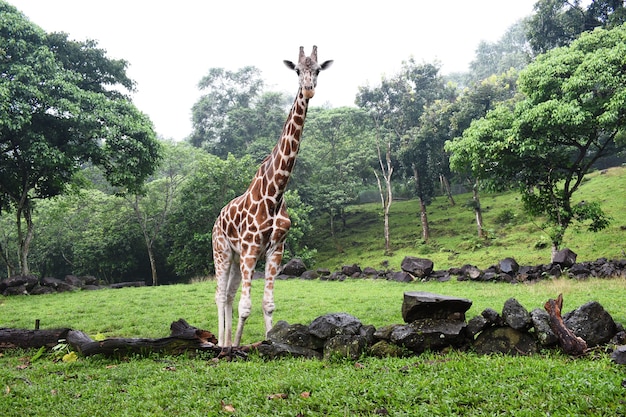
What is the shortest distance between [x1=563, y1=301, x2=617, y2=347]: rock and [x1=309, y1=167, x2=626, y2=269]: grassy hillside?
13.8 metres

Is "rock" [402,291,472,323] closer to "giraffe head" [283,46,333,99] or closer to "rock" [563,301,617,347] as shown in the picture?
"rock" [563,301,617,347]

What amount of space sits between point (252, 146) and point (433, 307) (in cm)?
3032

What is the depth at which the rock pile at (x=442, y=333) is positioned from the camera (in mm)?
6270

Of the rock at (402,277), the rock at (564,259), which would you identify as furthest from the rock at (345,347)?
the rock at (564,259)

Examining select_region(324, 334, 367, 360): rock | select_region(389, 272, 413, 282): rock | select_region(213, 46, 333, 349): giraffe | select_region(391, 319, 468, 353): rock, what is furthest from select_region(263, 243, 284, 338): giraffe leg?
select_region(389, 272, 413, 282): rock

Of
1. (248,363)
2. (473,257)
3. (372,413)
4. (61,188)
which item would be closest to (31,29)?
(61,188)

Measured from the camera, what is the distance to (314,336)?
7.18 m

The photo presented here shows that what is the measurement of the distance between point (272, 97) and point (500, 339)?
36915mm

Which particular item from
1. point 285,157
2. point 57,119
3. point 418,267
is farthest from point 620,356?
point 57,119

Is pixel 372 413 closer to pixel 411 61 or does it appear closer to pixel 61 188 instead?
pixel 61 188

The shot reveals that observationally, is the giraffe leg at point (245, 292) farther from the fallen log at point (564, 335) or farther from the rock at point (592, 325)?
the rock at point (592, 325)

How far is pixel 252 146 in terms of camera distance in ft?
117

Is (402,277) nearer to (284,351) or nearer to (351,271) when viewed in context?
(351,271)

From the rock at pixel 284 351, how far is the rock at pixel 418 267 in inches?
519
